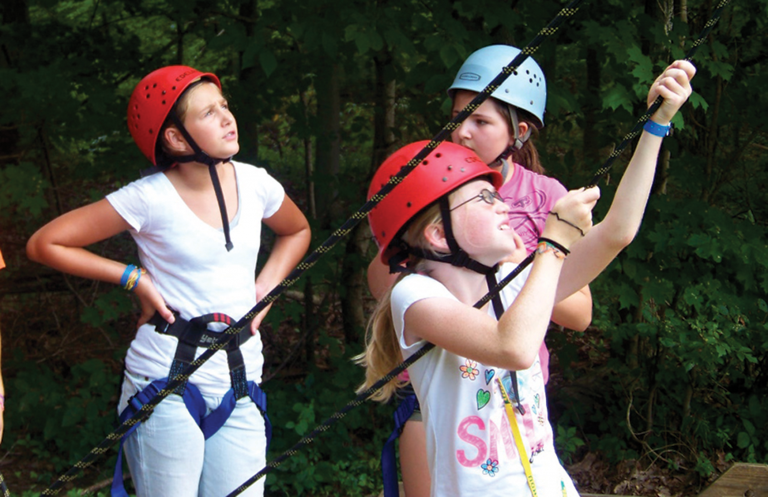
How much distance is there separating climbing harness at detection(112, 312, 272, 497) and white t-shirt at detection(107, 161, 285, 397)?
0.02 metres

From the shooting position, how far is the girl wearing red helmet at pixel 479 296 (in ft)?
5.96

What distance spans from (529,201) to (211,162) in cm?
108

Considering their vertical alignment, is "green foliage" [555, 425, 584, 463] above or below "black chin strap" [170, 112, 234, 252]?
below

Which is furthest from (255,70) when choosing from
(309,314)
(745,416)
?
(745,416)

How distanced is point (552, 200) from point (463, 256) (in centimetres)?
70

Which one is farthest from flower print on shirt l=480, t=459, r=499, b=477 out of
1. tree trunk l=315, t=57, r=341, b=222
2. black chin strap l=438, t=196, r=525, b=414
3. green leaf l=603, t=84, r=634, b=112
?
tree trunk l=315, t=57, r=341, b=222

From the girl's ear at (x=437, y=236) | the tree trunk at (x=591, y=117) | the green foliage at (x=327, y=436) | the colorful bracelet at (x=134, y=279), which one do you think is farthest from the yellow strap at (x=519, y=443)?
the tree trunk at (x=591, y=117)

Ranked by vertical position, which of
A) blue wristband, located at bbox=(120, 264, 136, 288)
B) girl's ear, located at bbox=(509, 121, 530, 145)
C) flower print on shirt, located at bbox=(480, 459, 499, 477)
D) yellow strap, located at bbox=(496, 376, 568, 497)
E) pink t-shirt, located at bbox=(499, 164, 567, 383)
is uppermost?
girl's ear, located at bbox=(509, 121, 530, 145)

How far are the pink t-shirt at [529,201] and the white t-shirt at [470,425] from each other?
636 millimetres

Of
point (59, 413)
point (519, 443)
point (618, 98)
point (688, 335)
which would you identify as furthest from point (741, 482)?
point (59, 413)

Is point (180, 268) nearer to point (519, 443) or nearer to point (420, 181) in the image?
point (420, 181)

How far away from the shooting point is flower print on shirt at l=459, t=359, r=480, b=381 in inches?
78.7

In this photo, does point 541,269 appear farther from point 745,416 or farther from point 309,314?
point 309,314

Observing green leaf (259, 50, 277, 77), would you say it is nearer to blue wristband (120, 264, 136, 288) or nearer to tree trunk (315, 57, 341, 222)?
tree trunk (315, 57, 341, 222)
